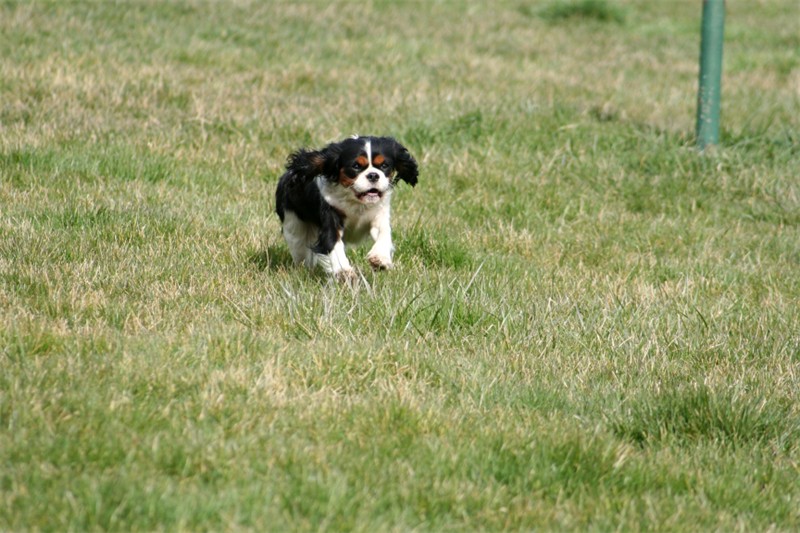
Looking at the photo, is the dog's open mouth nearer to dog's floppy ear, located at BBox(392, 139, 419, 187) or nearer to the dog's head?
the dog's head

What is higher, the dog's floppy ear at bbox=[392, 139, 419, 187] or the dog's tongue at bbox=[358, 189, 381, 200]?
the dog's floppy ear at bbox=[392, 139, 419, 187]

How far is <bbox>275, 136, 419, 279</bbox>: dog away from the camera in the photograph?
6.27m

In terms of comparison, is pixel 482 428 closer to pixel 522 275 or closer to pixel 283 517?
pixel 283 517

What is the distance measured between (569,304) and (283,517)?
2.98 m

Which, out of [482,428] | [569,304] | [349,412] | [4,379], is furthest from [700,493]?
[4,379]

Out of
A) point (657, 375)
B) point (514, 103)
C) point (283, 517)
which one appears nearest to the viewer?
point (283, 517)

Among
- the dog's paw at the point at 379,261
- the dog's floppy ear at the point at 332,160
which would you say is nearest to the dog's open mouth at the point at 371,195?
the dog's floppy ear at the point at 332,160

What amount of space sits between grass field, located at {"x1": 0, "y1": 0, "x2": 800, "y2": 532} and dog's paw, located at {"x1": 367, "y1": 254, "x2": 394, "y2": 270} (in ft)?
0.43

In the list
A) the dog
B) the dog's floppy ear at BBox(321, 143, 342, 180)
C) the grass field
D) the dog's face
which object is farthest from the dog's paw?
the dog's floppy ear at BBox(321, 143, 342, 180)

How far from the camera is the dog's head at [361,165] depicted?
→ 20.4 ft

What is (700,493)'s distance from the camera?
4016 mm

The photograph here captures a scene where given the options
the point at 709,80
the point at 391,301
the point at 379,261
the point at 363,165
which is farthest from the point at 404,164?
the point at 709,80

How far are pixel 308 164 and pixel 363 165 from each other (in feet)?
1.26

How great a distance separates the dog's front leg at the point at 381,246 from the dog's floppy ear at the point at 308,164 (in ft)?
1.53
